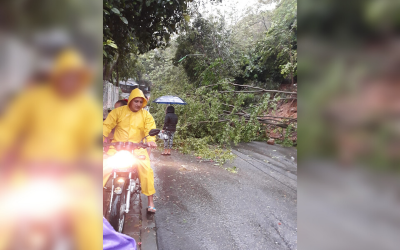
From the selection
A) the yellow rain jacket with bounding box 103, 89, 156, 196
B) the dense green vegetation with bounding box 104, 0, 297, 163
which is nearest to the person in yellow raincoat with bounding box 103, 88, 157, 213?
the yellow rain jacket with bounding box 103, 89, 156, 196

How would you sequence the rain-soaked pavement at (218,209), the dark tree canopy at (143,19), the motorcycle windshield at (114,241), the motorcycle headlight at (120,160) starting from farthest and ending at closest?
1. the dark tree canopy at (143,19)
2. the rain-soaked pavement at (218,209)
3. the motorcycle headlight at (120,160)
4. the motorcycle windshield at (114,241)

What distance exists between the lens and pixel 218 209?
3.95 m

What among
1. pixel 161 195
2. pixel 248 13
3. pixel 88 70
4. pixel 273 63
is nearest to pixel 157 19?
pixel 161 195

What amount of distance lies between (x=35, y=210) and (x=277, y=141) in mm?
10740

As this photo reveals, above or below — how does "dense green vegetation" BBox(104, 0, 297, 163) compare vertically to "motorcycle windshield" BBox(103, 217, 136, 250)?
above

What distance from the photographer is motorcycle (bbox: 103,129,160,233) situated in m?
2.80

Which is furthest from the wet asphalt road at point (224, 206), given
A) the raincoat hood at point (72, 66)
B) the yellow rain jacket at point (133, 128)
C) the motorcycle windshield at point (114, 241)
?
the raincoat hood at point (72, 66)

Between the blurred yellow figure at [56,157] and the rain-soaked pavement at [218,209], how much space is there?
2.43m

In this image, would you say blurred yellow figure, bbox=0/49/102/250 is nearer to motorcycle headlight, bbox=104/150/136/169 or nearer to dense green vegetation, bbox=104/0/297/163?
motorcycle headlight, bbox=104/150/136/169

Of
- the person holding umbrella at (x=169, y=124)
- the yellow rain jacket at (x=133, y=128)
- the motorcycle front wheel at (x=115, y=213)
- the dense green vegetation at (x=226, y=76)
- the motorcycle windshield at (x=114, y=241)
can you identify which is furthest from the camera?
the dense green vegetation at (x=226, y=76)

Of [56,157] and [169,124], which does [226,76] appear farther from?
[56,157]

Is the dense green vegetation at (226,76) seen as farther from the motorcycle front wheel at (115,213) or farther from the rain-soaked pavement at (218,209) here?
the motorcycle front wheel at (115,213)

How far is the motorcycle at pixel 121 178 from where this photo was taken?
9.20 feet

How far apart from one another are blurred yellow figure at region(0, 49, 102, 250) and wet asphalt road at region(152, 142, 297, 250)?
8.16 ft
